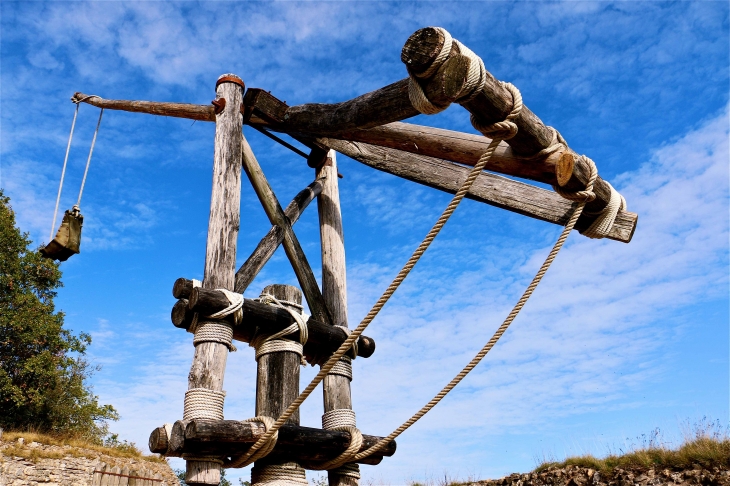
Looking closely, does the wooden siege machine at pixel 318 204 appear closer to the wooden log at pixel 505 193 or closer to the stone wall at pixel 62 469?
the wooden log at pixel 505 193

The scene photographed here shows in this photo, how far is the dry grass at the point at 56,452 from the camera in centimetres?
1313

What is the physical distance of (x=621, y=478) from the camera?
7.88m

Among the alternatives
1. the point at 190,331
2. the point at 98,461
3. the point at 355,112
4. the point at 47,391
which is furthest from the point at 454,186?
the point at 47,391

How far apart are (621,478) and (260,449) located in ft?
20.1

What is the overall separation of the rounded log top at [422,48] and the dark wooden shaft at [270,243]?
2.29 meters

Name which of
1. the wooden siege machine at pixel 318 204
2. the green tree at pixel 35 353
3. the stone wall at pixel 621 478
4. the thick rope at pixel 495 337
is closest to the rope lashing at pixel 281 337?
the wooden siege machine at pixel 318 204

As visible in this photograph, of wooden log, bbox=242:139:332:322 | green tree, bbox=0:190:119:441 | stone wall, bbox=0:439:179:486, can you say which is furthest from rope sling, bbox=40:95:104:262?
green tree, bbox=0:190:119:441

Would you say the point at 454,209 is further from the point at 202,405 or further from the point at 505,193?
the point at 202,405

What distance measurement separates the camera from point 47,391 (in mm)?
18531

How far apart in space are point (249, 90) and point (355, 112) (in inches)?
54.6

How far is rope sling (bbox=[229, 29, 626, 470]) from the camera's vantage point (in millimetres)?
→ 2721

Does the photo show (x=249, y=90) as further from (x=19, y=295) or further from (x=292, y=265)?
(x=19, y=295)

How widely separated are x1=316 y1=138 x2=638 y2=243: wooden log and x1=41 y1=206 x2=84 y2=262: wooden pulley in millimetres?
2590

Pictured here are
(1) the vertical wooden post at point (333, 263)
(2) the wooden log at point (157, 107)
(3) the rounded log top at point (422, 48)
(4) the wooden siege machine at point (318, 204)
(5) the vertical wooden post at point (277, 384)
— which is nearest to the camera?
(3) the rounded log top at point (422, 48)
